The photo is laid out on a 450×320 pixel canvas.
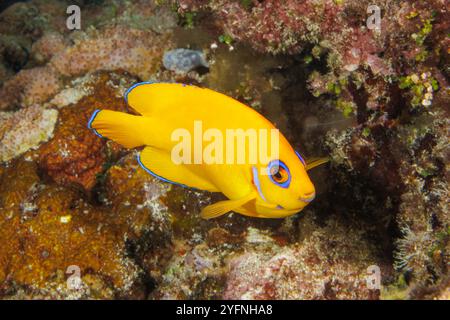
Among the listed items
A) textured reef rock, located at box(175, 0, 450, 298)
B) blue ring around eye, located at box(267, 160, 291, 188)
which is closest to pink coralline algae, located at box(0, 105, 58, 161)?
textured reef rock, located at box(175, 0, 450, 298)

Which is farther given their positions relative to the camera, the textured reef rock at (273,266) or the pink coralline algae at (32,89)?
the pink coralline algae at (32,89)

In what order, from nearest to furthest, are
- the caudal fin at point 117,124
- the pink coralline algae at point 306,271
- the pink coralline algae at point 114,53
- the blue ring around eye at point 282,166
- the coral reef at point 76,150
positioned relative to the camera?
1. the blue ring around eye at point 282,166
2. the caudal fin at point 117,124
3. the pink coralline algae at point 306,271
4. the coral reef at point 76,150
5. the pink coralline algae at point 114,53

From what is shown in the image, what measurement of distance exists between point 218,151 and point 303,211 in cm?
154

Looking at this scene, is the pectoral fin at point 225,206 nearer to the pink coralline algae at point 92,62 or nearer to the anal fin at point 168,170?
the anal fin at point 168,170

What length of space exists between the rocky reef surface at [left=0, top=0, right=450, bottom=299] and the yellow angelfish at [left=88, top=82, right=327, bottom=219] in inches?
38.9

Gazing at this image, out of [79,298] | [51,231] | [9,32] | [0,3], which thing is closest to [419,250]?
[79,298]

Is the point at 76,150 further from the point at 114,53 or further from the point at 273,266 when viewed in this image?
the point at 273,266

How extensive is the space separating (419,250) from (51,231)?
3442mm

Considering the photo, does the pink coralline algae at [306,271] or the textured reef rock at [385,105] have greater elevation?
the textured reef rock at [385,105]

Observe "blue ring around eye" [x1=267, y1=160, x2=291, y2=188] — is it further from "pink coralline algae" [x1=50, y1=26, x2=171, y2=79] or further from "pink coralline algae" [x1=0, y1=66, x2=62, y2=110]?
"pink coralline algae" [x1=0, y1=66, x2=62, y2=110]

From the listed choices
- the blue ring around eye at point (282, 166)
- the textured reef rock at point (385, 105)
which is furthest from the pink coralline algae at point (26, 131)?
the blue ring around eye at point (282, 166)

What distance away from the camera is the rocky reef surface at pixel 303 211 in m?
3.19

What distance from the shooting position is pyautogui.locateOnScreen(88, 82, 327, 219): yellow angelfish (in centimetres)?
230
